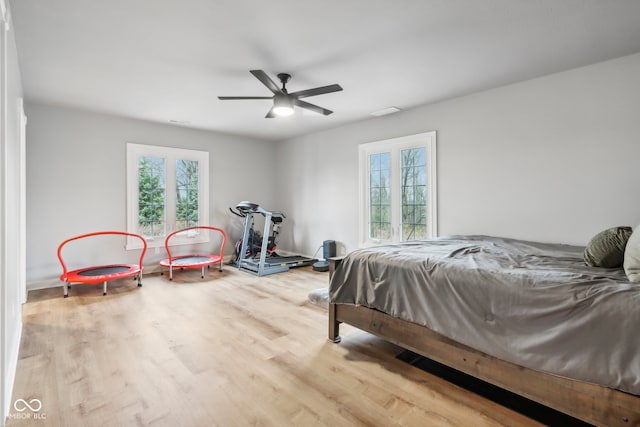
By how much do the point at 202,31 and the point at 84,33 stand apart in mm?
969

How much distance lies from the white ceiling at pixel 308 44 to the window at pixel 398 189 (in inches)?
31.6

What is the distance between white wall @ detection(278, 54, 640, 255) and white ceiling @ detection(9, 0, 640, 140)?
0.21 meters

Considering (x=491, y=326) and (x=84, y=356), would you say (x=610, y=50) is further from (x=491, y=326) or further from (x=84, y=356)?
(x=84, y=356)

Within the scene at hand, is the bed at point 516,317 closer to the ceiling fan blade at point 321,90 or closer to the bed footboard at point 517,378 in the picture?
the bed footboard at point 517,378

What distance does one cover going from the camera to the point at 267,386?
6.57ft

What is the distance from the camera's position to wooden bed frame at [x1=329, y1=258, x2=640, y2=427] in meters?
1.39

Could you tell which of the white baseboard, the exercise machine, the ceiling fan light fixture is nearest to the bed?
the ceiling fan light fixture

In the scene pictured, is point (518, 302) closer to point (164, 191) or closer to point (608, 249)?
point (608, 249)

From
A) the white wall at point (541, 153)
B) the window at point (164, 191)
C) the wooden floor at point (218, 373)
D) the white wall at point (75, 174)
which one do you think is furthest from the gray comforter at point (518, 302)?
the white wall at point (75, 174)

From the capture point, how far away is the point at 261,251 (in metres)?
5.29

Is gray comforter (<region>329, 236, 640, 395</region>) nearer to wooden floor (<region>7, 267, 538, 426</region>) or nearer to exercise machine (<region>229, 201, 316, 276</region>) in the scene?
wooden floor (<region>7, 267, 538, 426</region>)

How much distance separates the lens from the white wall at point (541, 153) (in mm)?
2922

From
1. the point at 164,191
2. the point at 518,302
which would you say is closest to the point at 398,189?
the point at 518,302

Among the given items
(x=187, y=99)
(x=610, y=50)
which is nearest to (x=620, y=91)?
(x=610, y=50)
